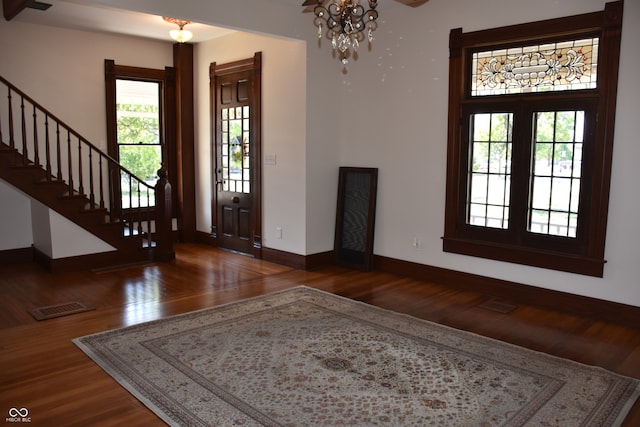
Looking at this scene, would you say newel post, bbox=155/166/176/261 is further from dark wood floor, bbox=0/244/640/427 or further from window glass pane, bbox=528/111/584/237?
window glass pane, bbox=528/111/584/237

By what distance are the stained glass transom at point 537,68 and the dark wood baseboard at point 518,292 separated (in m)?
1.88

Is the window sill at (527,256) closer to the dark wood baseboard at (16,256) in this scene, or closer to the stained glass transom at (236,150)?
the stained glass transom at (236,150)

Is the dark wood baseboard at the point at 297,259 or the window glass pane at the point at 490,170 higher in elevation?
the window glass pane at the point at 490,170

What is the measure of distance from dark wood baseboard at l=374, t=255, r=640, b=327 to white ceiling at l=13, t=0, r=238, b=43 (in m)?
3.94

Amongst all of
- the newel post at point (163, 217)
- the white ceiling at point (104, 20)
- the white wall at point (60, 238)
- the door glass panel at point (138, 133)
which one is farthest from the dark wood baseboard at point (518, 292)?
the white ceiling at point (104, 20)

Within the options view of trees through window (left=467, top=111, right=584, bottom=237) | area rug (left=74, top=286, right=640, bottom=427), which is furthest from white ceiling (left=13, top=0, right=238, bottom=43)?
view of trees through window (left=467, top=111, right=584, bottom=237)

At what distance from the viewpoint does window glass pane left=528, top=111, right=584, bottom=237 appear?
468 cm

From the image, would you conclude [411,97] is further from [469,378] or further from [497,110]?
[469,378]

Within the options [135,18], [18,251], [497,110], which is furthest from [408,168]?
[18,251]

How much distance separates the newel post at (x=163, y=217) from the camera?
22.0 feet

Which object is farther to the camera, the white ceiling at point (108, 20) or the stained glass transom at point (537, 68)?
the white ceiling at point (108, 20)

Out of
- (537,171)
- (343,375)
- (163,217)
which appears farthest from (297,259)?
(343,375)
